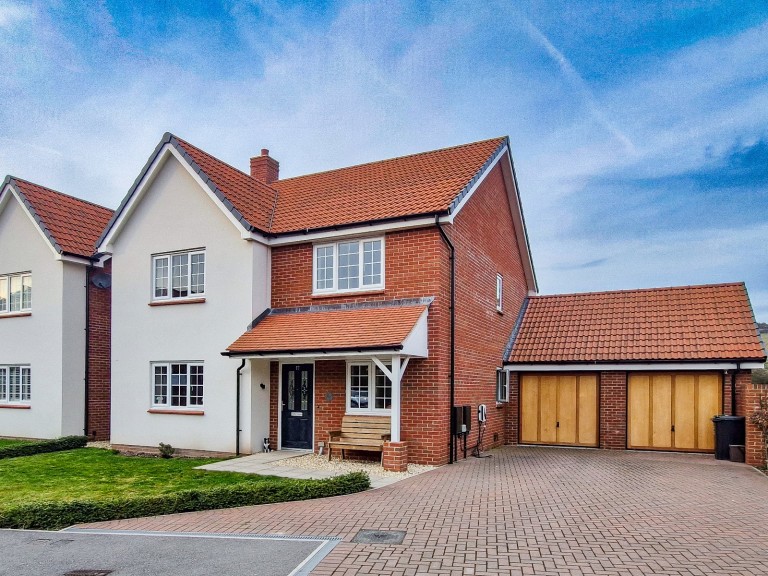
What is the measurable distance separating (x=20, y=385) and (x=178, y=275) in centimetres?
734

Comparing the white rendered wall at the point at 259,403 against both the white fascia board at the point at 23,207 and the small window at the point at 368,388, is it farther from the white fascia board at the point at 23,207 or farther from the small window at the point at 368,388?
the white fascia board at the point at 23,207

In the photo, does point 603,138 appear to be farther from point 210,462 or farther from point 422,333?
point 210,462

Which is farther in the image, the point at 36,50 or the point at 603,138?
the point at 603,138

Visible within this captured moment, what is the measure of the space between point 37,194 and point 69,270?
3.19 metres

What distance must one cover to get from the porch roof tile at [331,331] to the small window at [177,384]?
2218mm

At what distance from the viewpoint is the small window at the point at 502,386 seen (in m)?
17.8

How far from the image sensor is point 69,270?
18.3 metres

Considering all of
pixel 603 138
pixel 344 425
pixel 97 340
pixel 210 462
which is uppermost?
pixel 603 138

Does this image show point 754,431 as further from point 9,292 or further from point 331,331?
point 9,292

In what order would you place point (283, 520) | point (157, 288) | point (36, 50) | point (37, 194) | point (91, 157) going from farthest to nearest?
point (37, 194) → point (91, 157) → point (157, 288) → point (36, 50) → point (283, 520)

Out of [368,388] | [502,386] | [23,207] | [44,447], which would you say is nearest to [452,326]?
[368,388]

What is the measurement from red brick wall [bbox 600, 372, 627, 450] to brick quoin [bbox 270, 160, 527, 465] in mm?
2917

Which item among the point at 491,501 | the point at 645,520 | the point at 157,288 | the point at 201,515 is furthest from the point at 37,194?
the point at 645,520

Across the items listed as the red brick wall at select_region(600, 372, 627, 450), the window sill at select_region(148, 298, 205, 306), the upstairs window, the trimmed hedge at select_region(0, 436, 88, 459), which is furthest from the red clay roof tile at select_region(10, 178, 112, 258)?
the red brick wall at select_region(600, 372, 627, 450)
